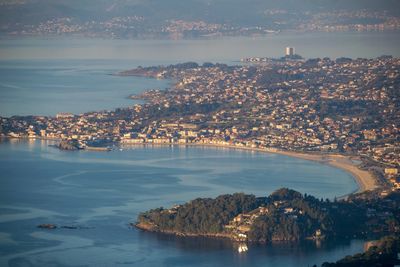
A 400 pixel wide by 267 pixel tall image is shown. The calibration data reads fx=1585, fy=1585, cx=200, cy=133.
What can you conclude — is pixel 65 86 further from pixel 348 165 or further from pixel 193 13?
pixel 193 13

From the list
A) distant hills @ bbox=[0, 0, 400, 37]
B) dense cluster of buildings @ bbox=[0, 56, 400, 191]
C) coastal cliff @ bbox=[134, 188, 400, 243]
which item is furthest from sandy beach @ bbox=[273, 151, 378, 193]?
distant hills @ bbox=[0, 0, 400, 37]

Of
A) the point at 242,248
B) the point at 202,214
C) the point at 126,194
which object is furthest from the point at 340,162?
the point at 242,248

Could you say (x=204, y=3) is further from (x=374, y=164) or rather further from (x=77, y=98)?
Answer: (x=374, y=164)

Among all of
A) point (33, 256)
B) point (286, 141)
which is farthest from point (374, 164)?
point (33, 256)

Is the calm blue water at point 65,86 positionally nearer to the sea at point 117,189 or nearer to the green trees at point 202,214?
the sea at point 117,189

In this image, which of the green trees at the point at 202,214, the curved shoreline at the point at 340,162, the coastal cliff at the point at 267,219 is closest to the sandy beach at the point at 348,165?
the curved shoreline at the point at 340,162
